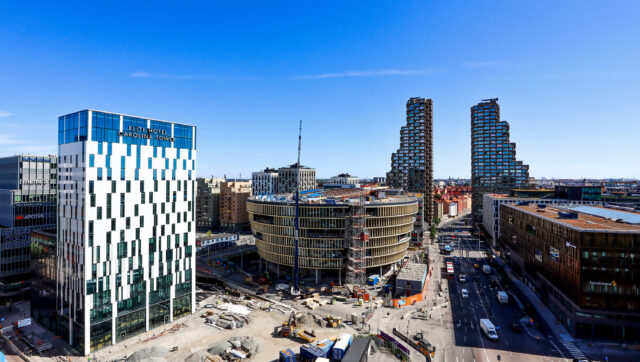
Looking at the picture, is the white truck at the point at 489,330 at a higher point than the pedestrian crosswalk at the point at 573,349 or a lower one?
higher

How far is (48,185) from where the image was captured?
90.2 meters

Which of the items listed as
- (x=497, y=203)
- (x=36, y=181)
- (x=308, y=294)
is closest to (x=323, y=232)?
(x=308, y=294)

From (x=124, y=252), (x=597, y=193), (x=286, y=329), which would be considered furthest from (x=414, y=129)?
(x=124, y=252)

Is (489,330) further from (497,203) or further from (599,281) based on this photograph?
(497,203)

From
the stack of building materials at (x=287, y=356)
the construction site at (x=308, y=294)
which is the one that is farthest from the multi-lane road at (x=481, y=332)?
the stack of building materials at (x=287, y=356)

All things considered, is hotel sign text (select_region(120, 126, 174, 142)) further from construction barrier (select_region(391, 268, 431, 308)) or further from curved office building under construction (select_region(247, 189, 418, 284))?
construction barrier (select_region(391, 268, 431, 308))

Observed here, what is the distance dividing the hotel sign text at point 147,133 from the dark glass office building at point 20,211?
43957mm

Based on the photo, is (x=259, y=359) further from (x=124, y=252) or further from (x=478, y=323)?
(x=478, y=323)

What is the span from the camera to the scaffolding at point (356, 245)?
9731cm

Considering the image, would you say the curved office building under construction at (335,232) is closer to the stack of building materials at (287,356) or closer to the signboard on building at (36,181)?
the stack of building materials at (287,356)

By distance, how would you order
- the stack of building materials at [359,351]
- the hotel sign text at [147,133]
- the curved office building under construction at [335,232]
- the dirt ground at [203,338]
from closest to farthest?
the stack of building materials at [359,351] → the dirt ground at [203,338] → the hotel sign text at [147,133] → the curved office building under construction at [335,232]

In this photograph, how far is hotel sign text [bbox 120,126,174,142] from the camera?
214ft

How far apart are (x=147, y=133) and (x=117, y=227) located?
1974 centimetres

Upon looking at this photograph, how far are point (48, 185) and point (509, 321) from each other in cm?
12112
